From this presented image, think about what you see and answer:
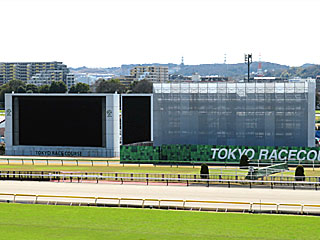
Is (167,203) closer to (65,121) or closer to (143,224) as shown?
(143,224)

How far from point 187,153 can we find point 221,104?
5.20m

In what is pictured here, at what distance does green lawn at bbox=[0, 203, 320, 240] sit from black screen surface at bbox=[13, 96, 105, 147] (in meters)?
33.5

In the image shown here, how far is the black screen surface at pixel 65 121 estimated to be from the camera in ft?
211

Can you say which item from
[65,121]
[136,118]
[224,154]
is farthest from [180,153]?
[65,121]

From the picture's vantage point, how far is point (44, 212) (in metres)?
29.6

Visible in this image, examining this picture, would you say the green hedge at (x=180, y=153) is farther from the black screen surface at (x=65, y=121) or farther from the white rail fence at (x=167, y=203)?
the white rail fence at (x=167, y=203)

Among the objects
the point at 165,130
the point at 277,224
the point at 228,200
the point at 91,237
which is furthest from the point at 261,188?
the point at 165,130

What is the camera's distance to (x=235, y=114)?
55.8 meters

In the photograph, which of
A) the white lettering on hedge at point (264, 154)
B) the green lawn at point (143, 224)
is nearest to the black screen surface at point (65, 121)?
the white lettering on hedge at point (264, 154)

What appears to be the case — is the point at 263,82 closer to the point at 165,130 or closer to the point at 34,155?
the point at 165,130

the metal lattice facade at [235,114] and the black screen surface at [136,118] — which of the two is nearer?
the metal lattice facade at [235,114]

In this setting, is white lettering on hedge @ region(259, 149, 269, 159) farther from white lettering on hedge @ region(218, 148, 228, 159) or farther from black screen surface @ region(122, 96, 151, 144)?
black screen surface @ region(122, 96, 151, 144)

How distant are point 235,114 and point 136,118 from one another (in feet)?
49.2

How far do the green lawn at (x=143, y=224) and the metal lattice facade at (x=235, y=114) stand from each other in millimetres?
26969
